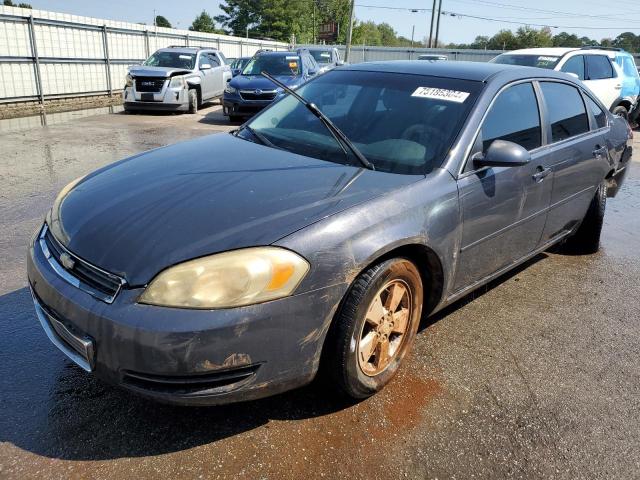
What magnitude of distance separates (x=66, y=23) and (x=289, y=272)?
16273 mm

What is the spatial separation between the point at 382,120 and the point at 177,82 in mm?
11737

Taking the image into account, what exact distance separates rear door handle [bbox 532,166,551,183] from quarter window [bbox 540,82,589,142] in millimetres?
336

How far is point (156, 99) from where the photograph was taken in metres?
13.4

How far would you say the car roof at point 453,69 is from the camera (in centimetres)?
332

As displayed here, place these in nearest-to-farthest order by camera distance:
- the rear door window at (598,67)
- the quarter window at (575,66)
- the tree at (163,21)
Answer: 1. the quarter window at (575,66)
2. the rear door window at (598,67)
3. the tree at (163,21)

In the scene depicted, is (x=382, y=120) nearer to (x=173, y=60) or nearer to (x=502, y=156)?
(x=502, y=156)

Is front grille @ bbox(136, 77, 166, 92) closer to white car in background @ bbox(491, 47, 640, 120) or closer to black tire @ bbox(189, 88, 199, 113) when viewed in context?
black tire @ bbox(189, 88, 199, 113)

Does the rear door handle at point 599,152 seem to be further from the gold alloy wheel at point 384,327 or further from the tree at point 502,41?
the tree at point 502,41

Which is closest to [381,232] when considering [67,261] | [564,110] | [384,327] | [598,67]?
[384,327]

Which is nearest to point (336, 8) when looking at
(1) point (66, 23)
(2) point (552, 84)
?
(1) point (66, 23)

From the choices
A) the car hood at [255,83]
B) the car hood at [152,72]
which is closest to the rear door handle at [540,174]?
the car hood at [255,83]

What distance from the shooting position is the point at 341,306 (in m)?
2.25

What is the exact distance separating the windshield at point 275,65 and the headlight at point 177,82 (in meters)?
1.67

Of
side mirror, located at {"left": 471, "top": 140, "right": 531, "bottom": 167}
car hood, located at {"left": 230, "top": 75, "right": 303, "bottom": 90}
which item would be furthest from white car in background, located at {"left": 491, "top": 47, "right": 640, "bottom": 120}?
side mirror, located at {"left": 471, "top": 140, "right": 531, "bottom": 167}
